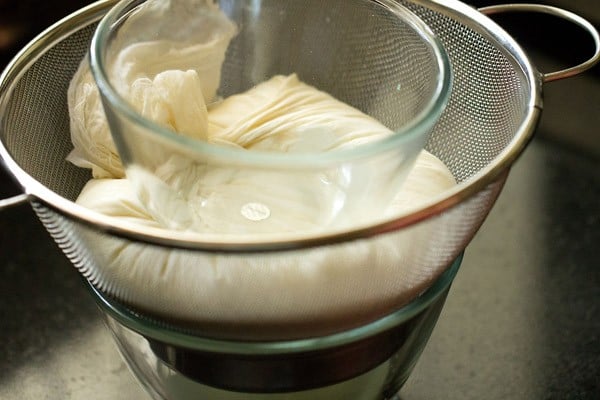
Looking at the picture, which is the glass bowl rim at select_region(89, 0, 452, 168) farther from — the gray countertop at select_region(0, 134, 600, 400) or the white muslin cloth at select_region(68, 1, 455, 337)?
the gray countertop at select_region(0, 134, 600, 400)

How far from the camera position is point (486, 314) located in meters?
0.66

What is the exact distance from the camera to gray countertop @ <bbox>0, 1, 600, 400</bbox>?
610 mm

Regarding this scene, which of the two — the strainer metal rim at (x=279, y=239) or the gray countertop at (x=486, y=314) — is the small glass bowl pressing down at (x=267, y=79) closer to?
the strainer metal rim at (x=279, y=239)

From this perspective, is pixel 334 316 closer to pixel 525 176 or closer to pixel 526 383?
pixel 526 383

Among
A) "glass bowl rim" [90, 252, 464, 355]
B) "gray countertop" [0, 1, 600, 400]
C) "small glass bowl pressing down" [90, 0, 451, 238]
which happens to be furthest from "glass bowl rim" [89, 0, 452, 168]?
"gray countertop" [0, 1, 600, 400]

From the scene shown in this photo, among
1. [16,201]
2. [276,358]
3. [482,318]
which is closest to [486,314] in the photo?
[482,318]

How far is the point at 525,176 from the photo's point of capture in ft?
2.59

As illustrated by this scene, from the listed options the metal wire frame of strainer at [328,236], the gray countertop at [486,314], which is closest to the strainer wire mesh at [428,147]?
the metal wire frame of strainer at [328,236]

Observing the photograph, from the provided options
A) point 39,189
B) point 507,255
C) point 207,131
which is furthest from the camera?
point 507,255

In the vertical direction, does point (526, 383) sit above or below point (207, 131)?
below

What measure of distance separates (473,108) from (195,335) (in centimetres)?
29

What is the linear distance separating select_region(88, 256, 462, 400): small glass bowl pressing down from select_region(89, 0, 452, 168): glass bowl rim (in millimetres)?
117

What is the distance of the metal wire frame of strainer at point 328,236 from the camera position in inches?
15.1

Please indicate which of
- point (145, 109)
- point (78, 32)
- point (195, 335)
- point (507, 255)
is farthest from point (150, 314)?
point (507, 255)
